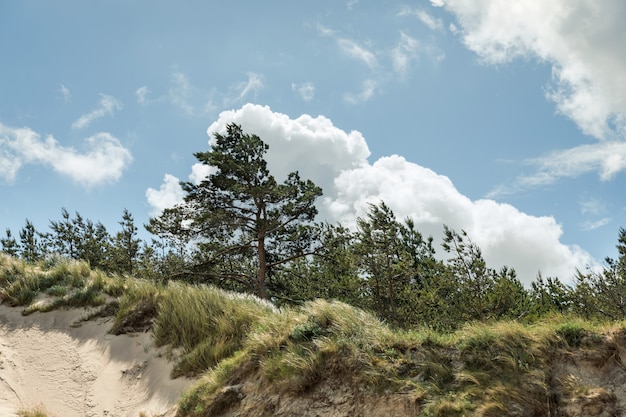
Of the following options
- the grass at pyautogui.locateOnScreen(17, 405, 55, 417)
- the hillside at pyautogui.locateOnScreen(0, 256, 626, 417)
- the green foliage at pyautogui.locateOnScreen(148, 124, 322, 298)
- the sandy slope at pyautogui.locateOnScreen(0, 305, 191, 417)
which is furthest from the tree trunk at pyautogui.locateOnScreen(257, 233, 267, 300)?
the grass at pyautogui.locateOnScreen(17, 405, 55, 417)

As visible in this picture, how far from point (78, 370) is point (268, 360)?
5647mm

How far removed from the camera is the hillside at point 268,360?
22.7ft

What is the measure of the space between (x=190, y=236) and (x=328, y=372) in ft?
65.2

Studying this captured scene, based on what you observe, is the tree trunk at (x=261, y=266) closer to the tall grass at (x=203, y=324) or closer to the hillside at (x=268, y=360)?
the hillside at (x=268, y=360)

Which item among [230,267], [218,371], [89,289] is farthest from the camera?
[230,267]

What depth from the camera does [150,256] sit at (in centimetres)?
3462

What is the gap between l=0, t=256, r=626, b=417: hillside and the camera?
6.93 metres

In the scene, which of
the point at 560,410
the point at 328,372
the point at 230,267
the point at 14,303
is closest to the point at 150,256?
the point at 230,267

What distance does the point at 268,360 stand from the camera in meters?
8.83

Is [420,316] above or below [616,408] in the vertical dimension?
above

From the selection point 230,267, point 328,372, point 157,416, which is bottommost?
point 157,416

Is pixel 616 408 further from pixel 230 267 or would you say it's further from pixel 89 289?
pixel 230 267

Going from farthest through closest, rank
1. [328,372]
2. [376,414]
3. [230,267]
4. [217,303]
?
[230,267] < [217,303] < [328,372] < [376,414]

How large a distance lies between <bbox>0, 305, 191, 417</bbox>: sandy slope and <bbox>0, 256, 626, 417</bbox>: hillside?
3 centimetres
